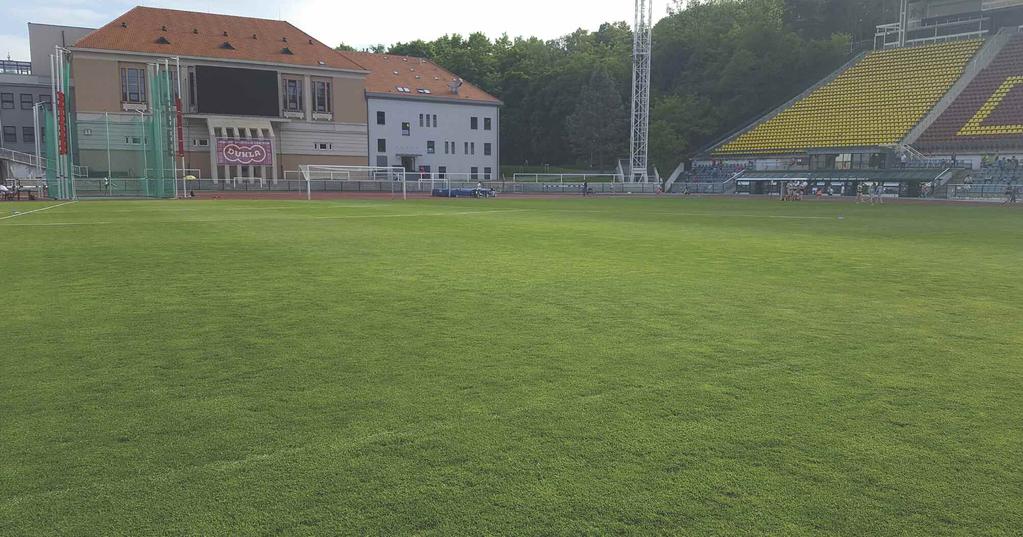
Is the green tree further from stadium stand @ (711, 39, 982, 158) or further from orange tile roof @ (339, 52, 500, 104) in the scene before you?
stadium stand @ (711, 39, 982, 158)

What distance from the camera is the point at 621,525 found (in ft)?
9.03

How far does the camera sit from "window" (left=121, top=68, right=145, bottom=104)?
5478 cm

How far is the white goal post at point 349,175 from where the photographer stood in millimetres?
46469

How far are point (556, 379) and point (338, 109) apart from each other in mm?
61803

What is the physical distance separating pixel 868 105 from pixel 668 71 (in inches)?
1076

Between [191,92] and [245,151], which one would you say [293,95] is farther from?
[245,151]

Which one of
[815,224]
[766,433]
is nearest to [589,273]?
[766,433]

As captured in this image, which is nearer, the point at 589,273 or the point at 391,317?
the point at 391,317

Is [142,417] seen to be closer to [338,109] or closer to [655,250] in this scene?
[655,250]

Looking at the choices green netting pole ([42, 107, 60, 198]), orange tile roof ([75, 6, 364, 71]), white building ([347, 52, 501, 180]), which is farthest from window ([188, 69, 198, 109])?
white building ([347, 52, 501, 180])

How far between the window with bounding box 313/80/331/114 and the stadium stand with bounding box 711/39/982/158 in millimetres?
34248

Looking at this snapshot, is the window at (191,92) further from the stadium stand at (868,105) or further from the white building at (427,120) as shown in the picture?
the stadium stand at (868,105)

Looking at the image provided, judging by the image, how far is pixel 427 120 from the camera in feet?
230

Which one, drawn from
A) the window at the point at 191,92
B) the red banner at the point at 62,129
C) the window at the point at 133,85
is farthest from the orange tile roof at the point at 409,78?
the red banner at the point at 62,129
